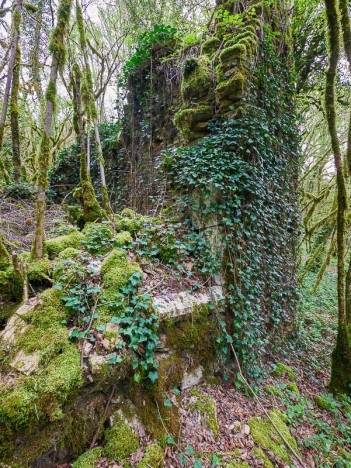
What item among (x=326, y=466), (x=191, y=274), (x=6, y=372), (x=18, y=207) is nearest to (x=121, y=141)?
(x=18, y=207)

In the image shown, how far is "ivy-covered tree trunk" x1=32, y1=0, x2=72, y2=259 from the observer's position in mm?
2492

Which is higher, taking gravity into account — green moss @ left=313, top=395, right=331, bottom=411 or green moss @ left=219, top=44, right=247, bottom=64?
green moss @ left=219, top=44, right=247, bottom=64

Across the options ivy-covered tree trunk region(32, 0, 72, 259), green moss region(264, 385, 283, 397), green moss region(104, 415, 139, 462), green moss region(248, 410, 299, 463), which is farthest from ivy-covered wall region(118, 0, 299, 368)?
ivy-covered tree trunk region(32, 0, 72, 259)

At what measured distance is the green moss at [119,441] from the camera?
6.01ft

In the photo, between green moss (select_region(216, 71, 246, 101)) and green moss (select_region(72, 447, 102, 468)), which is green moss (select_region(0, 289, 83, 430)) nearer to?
green moss (select_region(72, 447, 102, 468))

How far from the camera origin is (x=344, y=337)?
3.89m

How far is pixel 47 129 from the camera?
2465mm

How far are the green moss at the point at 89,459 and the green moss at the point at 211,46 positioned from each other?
19.8 feet

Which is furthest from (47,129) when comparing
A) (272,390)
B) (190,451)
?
(272,390)

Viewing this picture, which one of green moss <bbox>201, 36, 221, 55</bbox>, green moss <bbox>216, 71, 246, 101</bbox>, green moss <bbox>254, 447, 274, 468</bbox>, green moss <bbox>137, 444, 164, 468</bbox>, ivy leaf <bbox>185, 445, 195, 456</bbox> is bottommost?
green moss <bbox>254, 447, 274, 468</bbox>

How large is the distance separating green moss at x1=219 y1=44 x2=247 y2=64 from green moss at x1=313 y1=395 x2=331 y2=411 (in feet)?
18.5

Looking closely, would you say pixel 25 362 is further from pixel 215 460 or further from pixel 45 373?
pixel 215 460

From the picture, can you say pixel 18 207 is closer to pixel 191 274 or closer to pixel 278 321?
pixel 191 274

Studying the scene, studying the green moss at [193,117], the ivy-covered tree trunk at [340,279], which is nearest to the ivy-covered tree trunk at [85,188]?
the green moss at [193,117]
